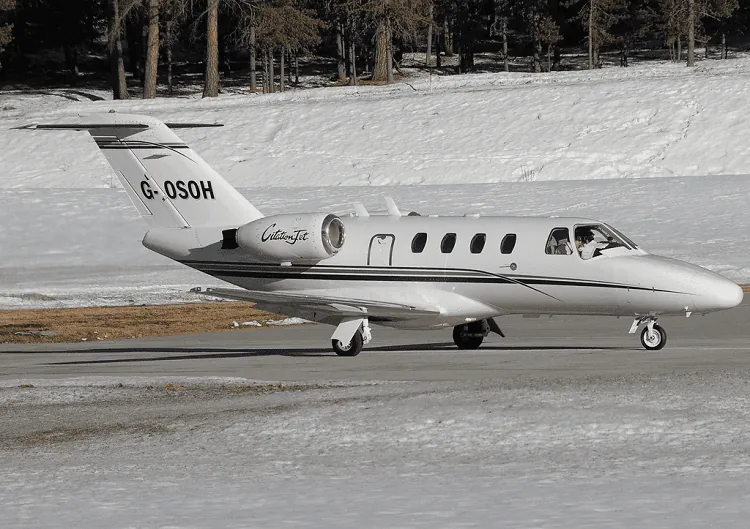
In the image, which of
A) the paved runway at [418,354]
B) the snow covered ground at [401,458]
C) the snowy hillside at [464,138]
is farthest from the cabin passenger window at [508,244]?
the snowy hillside at [464,138]

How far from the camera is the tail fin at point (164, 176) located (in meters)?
23.7

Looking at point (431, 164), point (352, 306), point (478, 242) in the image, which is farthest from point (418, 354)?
point (431, 164)

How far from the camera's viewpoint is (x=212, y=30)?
2635 inches

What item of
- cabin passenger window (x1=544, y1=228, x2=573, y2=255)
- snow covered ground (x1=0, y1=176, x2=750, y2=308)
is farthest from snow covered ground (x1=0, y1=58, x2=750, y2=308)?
cabin passenger window (x1=544, y1=228, x2=573, y2=255)

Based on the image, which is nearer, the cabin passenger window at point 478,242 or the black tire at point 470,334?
the cabin passenger window at point 478,242

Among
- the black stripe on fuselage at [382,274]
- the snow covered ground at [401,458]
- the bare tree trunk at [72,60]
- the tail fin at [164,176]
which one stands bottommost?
the snow covered ground at [401,458]

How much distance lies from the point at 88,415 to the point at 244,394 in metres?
2.10

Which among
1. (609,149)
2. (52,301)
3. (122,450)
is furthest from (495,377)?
(609,149)

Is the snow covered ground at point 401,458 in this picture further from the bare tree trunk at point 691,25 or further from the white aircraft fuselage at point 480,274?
the bare tree trunk at point 691,25

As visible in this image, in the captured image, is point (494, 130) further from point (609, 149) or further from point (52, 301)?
point (52, 301)

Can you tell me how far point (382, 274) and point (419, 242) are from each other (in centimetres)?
82

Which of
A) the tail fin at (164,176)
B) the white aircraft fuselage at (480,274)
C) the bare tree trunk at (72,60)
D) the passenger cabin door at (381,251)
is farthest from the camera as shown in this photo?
the bare tree trunk at (72,60)

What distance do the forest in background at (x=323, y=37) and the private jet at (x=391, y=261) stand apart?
4316 cm

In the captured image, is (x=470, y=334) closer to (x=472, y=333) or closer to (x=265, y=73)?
(x=472, y=333)
